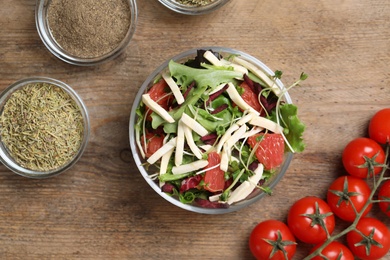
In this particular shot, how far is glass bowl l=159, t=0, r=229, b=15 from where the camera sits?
5.70 ft

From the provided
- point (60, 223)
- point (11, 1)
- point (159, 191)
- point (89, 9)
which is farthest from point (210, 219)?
point (11, 1)

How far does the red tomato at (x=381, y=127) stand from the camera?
5.59ft

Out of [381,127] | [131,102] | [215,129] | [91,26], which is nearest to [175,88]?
[215,129]

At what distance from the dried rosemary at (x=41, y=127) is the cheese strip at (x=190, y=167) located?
1.23 ft

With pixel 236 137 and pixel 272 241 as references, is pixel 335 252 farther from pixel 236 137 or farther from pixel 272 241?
pixel 236 137

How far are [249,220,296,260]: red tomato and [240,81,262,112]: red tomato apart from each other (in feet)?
1.32

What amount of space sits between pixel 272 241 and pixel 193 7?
2.65ft

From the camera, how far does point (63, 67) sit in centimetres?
179

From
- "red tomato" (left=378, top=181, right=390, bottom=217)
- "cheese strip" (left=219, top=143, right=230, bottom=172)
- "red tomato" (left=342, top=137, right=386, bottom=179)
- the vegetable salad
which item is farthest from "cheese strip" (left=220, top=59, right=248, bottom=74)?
"red tomato" (left=378, top=181, right=390, bottom=217)

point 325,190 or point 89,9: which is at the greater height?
point 89,9

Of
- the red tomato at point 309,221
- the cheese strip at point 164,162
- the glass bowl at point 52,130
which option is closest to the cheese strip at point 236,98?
the cheese strip at point 164,162

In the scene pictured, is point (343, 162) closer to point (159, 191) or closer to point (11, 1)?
point (159, 191)

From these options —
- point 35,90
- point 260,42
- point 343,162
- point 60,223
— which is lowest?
point 60,223

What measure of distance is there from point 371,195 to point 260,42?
0.62 metres
